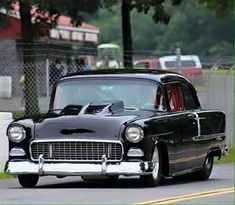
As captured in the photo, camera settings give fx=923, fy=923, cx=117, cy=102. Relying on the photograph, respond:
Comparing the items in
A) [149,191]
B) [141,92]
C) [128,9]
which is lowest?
[149,191]

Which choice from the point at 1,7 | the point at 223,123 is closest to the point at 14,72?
the point at 1,7

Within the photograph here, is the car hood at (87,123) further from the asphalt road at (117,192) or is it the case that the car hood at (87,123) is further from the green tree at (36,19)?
the green tree at (36,19)

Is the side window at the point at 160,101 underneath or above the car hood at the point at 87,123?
above

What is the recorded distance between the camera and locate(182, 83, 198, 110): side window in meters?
14.7

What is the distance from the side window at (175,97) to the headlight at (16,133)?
2.38m

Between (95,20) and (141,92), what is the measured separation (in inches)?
3979

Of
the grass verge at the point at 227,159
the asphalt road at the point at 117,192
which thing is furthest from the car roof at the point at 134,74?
the grass verge at the point at 227,159

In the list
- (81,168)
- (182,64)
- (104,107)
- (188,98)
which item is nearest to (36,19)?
(188,98)

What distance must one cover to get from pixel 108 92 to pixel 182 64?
30.1 meters

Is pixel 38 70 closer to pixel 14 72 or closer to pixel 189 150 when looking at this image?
pixel 14 72

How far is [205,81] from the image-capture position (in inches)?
845

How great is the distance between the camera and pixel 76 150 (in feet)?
41.2

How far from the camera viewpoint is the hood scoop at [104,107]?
12937 millimetres

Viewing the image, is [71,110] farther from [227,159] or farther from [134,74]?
[227,159]
